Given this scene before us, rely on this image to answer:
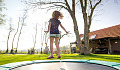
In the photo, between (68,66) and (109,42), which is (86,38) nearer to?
(68,66)

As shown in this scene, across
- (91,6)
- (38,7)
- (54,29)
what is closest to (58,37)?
(54,29)

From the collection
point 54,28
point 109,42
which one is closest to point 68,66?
point 54,28

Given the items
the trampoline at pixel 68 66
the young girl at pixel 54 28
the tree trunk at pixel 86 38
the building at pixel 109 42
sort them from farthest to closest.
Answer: the building at pixel 109 42, the tree trunk at pixel 86 38, the young girl at pixel 54 28, the trampoline at pixel 68 66

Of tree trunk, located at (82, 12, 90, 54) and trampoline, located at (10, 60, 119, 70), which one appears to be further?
tree trunk, located at (82, 12, 90, 54)

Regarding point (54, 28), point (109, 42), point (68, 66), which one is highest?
point (54, 28)

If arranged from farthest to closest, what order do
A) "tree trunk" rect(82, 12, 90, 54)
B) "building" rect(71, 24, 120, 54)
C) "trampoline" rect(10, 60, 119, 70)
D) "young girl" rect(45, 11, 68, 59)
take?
"building" rect(71, 24, 120, 54) → "tree trunk" rect(82, 12, 90, 54) → "young girl" rect(45, 11, 68, 59) → "trampoline" rect(10, 60, 119, 70)

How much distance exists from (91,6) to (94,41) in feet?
28.4

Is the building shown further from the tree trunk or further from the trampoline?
the trampoline

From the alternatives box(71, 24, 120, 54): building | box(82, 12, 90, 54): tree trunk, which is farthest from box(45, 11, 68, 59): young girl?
box(71, 24, 120, 54): building

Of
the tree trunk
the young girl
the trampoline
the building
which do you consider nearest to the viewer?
the trampoline

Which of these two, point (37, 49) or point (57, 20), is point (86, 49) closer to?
point (57, 20)

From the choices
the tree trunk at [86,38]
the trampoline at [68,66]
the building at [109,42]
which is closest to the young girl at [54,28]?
the trampoline at [68,66]

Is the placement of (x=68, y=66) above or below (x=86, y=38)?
below

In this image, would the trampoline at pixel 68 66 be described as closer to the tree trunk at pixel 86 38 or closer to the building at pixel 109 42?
the tree trunk at pixel 86 38
